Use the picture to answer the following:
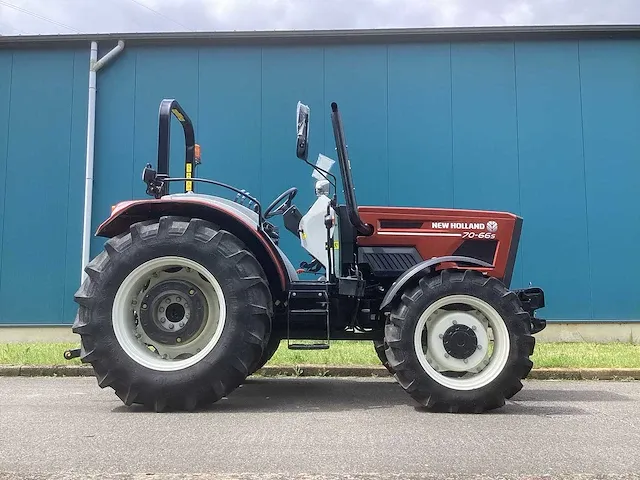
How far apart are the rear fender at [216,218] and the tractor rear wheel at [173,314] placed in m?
0.15

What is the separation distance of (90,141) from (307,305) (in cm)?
689

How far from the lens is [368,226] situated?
5109mm

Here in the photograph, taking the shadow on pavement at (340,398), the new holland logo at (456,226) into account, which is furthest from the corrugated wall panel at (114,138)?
the new holland logo at (456,226)

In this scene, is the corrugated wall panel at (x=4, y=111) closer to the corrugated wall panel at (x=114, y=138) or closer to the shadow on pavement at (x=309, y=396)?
the corrugated wall panel at (x=114, y=138)

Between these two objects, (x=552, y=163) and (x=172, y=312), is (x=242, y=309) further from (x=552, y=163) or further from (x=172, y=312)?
(x=552, y=163)

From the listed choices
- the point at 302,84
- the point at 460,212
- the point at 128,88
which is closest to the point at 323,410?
the point at 460,212

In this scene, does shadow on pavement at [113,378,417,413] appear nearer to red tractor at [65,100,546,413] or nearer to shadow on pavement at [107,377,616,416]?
shadow on pavement at [107,377,616,416]

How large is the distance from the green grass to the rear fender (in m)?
2.02

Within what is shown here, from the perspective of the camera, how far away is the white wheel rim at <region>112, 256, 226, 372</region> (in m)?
4.38

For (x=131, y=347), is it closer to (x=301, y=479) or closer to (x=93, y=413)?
(x=93, y=413)

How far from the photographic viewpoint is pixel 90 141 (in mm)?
9977

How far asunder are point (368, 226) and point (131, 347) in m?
2.25

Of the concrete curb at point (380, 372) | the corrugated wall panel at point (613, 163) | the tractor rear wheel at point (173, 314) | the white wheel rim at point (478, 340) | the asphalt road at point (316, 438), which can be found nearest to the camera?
the asphalt road at point (316, 438)

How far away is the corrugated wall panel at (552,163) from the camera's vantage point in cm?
982
